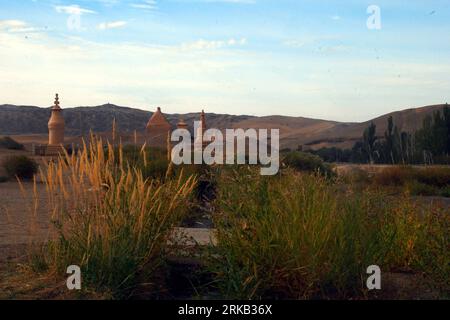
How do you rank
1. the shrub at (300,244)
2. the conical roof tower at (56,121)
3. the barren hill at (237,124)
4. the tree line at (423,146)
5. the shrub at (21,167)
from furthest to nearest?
the barren hill at (237,124), the tree line at (423,146), the conical roof tower at (56,121), the shrub at (21,167), the shrub at (300,244)

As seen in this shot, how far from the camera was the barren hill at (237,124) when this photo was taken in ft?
222

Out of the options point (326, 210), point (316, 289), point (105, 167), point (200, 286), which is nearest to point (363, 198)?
point (326, 210)

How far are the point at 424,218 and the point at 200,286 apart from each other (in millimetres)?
3088

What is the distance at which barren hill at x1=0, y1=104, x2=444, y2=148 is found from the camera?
67625 millimetres

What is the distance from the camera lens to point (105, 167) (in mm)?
7738

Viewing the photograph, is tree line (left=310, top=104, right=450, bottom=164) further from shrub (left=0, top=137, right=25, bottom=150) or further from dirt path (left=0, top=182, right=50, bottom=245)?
shrub (left=0, top=137, right=25, bottom=150)

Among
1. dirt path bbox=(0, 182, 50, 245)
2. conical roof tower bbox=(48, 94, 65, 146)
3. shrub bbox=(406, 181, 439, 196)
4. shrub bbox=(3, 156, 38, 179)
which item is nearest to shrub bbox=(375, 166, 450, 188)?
shrub bbox=(406, 181, 439, 196)

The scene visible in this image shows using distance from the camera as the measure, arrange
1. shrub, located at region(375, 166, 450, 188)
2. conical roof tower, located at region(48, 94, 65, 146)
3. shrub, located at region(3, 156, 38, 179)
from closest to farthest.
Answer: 1. shrub, located at region(375, 166, 450, 188)
2. shrub, located at region(3, 156, 38, 179)
3. conical roof tower, located at region(48, 94, 65, 146)

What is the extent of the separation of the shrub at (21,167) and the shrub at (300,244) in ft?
65.1

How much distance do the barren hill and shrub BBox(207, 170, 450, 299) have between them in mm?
50996

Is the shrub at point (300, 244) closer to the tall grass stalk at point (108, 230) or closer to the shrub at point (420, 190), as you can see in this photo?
the tall grass stalk at point (108, 230)

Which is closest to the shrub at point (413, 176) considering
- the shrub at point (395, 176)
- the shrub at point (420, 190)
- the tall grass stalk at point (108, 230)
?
the shrub at point (395, 176)
